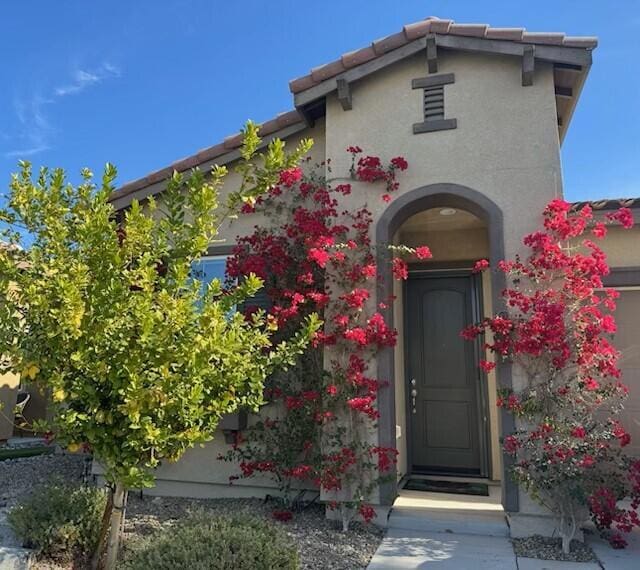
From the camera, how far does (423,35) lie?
695cm

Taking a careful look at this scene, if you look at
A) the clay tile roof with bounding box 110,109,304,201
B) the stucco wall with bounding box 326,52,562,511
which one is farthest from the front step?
the clay tile roof with bounding box 110,109,304,201

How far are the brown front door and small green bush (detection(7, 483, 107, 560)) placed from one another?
5.28 m

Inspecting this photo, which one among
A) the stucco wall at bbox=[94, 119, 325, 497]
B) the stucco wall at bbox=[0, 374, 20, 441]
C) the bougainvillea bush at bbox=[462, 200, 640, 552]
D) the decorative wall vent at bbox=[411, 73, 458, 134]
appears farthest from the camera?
the stucco wall at bbox=[0, 374, 20, 441]

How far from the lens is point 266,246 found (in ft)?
23.3

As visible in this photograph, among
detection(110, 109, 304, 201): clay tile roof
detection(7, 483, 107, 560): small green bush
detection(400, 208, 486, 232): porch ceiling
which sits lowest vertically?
detection(7, 483, 107, 560): small green bush

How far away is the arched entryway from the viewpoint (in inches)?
231

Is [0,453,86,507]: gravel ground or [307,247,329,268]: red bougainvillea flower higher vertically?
[307,247,329,268]: red bougainvillea flower

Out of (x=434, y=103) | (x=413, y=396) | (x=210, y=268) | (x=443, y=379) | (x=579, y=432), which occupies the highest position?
(x=434, y=103)

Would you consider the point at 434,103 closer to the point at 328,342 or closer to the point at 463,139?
the point at 463,139

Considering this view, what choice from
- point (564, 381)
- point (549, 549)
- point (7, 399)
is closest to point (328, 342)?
point (564, 381)

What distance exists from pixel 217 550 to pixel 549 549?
144 inches

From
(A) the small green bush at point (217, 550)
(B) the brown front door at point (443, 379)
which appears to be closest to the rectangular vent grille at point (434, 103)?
(B) the brown front door at point (443, 379)

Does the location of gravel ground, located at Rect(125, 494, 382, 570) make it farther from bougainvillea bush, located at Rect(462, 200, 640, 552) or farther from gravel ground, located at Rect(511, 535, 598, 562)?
bougainvillea bush, located at Rect(462, 200, 640, 552)

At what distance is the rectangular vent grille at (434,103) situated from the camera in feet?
23.1
